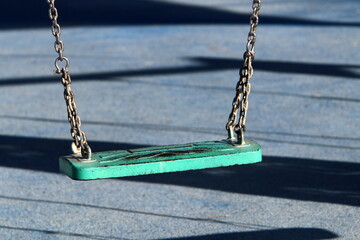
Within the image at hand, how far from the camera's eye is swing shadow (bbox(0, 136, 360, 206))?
548cm

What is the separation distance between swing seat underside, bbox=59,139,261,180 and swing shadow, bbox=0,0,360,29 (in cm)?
865

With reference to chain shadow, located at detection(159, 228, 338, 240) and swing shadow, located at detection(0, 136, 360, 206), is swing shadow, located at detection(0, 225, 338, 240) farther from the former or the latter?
swing shadow, located at detection(0, 136, 360, 206)

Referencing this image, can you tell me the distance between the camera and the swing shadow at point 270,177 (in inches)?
216

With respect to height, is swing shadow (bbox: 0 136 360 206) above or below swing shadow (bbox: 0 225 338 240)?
above

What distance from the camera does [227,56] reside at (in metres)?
10.2

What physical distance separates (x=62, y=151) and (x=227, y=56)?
13.5 feet

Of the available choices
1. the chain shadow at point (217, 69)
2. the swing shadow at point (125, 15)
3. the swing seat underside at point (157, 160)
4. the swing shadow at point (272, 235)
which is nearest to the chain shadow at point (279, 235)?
the swing shadow at point (272, 235)

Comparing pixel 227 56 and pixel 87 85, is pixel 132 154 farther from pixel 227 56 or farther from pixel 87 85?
pixel 227 56

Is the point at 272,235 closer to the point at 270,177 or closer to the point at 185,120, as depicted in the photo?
the point at 270,177

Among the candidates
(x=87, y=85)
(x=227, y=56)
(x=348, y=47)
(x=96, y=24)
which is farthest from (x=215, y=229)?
(x=96, y=24)

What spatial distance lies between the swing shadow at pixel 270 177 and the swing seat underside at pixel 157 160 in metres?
1.34

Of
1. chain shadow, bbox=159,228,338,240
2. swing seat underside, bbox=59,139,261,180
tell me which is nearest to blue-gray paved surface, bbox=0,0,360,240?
chain shadow, bbox=159,228,338,240

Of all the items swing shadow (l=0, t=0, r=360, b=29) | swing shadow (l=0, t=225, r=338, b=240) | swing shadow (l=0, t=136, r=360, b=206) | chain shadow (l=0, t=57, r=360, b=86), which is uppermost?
swing shadow (l=0, t=0, r=360, b=29)

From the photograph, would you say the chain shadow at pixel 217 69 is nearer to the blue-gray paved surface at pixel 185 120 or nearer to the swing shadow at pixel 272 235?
the blue-gray paved surface at pixel 185 120
